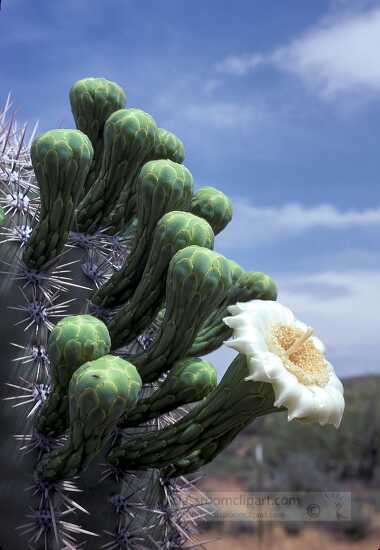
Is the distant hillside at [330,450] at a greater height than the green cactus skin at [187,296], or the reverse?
the distant hillside at [330,450]

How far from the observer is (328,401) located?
2812 mm

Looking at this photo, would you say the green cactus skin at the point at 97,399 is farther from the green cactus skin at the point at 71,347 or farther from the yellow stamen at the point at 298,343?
the yellow stamen at the point at 298,343

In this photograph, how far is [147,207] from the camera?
3.12 metres

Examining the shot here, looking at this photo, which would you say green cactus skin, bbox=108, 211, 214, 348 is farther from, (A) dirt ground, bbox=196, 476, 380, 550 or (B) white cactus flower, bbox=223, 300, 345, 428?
(A) dirt ground, bbox=196, 476, 380, 550

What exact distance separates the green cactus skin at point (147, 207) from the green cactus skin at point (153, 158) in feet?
1.33

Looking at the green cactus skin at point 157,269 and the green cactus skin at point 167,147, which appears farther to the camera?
the green cactus skin at point 167,147

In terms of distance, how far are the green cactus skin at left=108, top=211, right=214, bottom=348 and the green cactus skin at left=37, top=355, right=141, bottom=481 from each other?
1.48ft

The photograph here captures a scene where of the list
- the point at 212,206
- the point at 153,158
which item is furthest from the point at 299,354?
the point at 153,158

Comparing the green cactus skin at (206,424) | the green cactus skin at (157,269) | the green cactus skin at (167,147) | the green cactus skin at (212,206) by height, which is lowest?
the green cactus skin at (206,424)

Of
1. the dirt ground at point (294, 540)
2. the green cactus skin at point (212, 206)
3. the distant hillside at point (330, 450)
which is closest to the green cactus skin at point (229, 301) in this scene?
the green cactus skin at point (212, 206)

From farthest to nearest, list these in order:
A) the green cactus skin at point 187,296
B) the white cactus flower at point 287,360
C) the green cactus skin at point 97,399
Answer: the green cactus skin at point 187,296, the white cactus flower at point 287,360, the green cactus skin at point 97,399

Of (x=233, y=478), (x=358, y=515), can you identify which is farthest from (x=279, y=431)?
(x=358, y=515)

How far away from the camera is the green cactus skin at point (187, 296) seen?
280 cm

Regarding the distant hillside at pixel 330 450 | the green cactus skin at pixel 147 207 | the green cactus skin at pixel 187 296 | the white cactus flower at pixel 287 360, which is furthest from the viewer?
the distant hillside at pixel 330 450
